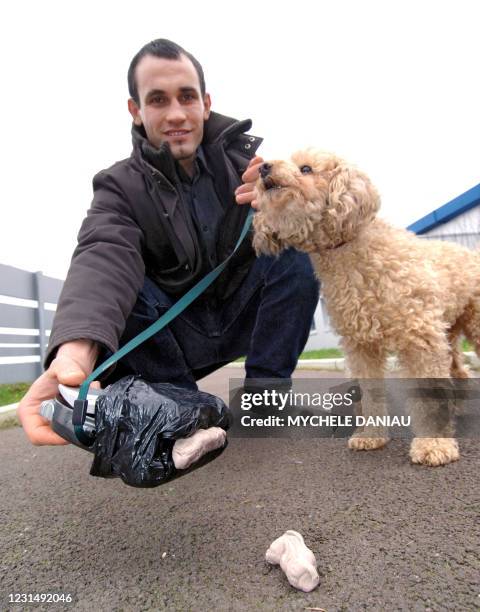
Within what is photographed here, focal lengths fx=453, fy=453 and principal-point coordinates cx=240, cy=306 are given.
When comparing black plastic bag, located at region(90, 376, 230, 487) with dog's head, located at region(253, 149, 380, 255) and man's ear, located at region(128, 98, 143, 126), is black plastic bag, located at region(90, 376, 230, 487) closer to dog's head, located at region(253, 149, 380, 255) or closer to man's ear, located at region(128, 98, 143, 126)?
dog's head, located at region(253, 149, 380, 255)

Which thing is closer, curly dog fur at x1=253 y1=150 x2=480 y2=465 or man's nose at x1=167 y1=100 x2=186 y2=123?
curly dog fur at x1=253 y1=150 x2=480 y2=465

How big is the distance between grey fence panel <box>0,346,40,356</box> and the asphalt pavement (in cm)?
462

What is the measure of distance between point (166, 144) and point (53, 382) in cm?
133

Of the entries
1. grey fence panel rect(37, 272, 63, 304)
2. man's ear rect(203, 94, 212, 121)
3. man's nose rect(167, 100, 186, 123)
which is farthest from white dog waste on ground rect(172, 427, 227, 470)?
grey fence panel rect(37, 272, 63, 304)

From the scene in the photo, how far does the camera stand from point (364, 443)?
201 centimetres

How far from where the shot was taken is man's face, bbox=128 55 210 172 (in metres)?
2.15

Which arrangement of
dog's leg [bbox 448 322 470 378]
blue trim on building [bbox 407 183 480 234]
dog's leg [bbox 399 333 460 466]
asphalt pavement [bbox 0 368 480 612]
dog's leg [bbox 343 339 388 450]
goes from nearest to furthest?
asphalt pavement [bbox 0 368 480 612] → dog's leg [bbox 399 333 460 466] → dog's leg [bbox 343 339 388 450] → dog's leg [bbox 448 322 470 378] → blue trim on building [bbox 407 183 480 234]

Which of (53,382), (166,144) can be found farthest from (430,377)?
(166,144)

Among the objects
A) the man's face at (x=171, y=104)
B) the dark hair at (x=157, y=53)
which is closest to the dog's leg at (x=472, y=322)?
the man's face at (x=171, y=104)

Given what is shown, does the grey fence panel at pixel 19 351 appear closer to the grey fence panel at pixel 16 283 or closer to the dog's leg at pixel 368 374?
the grey fence panel at pixel 16 283

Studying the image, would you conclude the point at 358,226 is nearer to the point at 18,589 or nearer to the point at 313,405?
the point at 313,405

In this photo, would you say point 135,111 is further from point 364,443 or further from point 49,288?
point 49,288

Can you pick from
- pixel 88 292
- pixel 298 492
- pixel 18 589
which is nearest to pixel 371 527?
pixel 298 492

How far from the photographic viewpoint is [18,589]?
1111 mm
